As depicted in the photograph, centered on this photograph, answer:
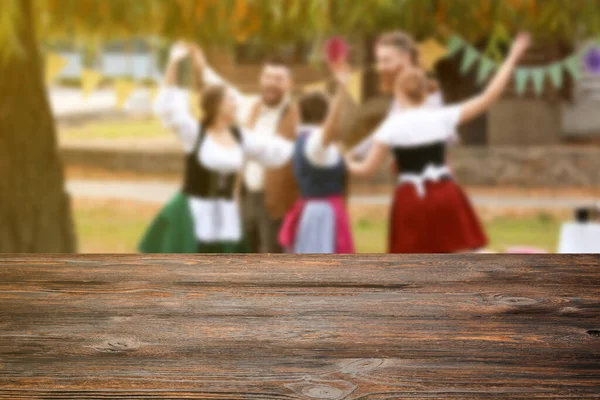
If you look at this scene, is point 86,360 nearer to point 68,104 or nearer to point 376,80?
point 68,104

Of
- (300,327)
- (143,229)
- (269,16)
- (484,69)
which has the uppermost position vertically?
(269,16)

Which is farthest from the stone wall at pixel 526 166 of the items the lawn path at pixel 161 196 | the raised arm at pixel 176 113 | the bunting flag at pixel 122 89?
the raised arm at pixel 176 113

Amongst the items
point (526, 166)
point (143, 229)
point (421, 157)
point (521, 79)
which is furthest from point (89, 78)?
point (526, 166)

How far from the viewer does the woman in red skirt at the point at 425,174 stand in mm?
3070

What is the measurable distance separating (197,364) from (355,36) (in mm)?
5432

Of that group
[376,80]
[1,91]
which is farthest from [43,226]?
[376,80]

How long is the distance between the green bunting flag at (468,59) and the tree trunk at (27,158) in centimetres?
317

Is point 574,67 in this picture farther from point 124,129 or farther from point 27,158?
point 27,158

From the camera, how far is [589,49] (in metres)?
6.62

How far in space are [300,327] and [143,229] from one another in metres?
5.12

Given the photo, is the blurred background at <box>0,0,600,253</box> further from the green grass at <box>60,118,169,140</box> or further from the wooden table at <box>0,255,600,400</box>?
the wooden table at <box>0,255,600,400</box>

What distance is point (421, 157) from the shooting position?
312cm

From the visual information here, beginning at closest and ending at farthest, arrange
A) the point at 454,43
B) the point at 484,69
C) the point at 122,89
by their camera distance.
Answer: the point at 122,89 → the point at 454,43 → the point at 484,69

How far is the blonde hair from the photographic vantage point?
3.13m
